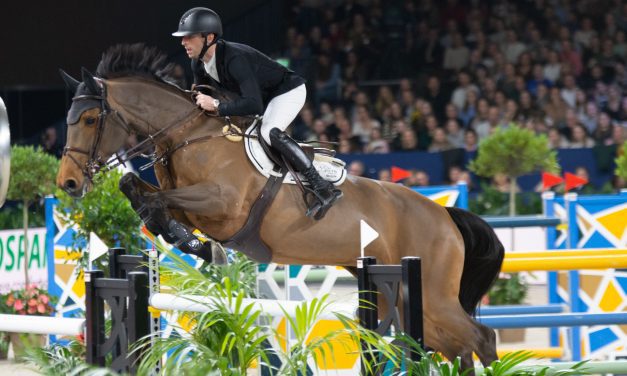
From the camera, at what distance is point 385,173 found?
954 centimetres

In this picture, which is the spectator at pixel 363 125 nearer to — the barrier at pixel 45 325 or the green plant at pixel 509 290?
the green plant at pixel 509 290

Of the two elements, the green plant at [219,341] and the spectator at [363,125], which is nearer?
the green plant at [219,341]

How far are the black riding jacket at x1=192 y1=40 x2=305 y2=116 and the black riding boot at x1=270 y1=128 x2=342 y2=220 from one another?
162 mm

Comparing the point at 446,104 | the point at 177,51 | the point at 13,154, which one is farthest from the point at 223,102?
the point at 177,51

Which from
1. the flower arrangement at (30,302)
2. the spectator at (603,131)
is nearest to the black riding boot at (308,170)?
the flower arrangement at (30,302)

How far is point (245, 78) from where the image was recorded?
464 centimetres

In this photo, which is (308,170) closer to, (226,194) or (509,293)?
(226,194)

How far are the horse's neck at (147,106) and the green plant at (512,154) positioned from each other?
15.4ft

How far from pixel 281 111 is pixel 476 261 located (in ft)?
4.07

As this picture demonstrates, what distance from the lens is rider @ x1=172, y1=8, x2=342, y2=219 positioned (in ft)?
15.2

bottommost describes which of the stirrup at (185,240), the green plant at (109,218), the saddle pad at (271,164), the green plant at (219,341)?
the green plant at (219,341)

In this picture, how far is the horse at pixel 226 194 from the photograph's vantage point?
4.66 m

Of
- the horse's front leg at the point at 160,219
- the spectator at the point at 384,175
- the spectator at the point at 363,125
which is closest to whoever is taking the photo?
the horse's front leg at the point at 160,219

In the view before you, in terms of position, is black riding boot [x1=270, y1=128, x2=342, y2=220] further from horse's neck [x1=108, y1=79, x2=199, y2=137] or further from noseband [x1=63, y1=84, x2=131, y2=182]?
noseband [x1=63, y1=84, x2=131, y2=182]
